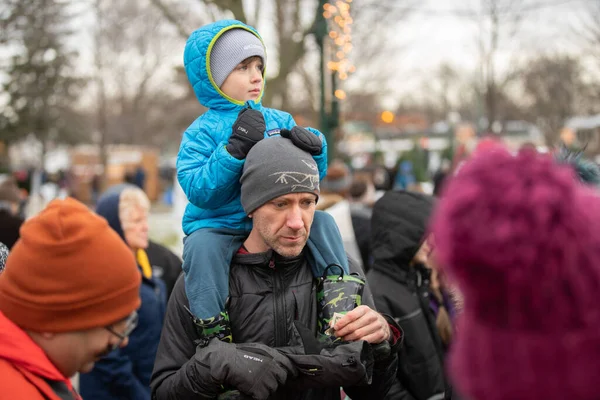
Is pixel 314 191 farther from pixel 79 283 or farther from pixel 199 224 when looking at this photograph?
pixel 79 283

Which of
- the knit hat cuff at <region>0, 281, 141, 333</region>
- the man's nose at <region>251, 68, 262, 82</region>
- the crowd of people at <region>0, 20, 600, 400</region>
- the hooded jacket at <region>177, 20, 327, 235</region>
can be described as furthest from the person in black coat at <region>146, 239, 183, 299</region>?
the knit hat cuff at <region>0, 281, 141, 333</region>

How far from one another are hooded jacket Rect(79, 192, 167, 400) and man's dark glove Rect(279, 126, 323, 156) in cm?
221

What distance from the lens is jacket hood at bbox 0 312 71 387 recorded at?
2.01 m

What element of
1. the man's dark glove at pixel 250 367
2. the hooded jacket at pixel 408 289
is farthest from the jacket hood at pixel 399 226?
the man's dark glove at pixel 250 367

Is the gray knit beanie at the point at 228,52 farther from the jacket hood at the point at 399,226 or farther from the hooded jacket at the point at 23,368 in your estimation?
the jacket hood at the point at 399,226

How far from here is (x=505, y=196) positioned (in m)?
1.13

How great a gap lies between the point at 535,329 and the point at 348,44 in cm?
1288

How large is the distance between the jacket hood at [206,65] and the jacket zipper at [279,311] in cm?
79

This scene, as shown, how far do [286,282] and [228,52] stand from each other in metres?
1.06

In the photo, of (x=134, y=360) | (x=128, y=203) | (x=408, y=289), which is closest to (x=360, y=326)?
(x=408, y=289)

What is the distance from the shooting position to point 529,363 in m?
1.15

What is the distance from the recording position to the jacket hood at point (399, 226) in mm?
3910

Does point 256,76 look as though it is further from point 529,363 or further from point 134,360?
point 134,360

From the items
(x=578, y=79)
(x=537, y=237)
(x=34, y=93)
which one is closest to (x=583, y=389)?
(x=537, y=237)
